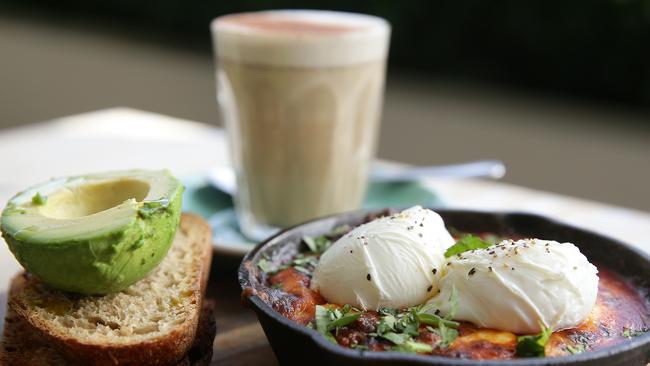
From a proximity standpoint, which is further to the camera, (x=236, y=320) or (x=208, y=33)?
(x=208, y=33)

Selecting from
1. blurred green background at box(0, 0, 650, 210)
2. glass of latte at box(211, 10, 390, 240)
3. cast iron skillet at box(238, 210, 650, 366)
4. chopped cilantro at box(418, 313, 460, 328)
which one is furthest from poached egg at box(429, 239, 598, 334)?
blurred green background at box(0, 0, 650, 210)

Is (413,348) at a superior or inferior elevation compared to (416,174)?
superior

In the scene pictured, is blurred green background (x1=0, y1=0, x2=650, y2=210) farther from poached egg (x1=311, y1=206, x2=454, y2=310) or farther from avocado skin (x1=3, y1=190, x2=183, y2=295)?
avocado skin (x1=3, y1=190, x2=183, y2=295)

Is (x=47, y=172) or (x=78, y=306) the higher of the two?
(x=78, y=306)

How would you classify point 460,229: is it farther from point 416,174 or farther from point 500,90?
point 500,90

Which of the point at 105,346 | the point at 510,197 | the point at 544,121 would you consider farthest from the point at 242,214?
the point at 544,121

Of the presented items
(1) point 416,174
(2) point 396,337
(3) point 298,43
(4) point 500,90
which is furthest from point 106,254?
(4) point 500,90

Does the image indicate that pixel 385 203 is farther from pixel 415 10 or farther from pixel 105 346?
pixel 415 10
